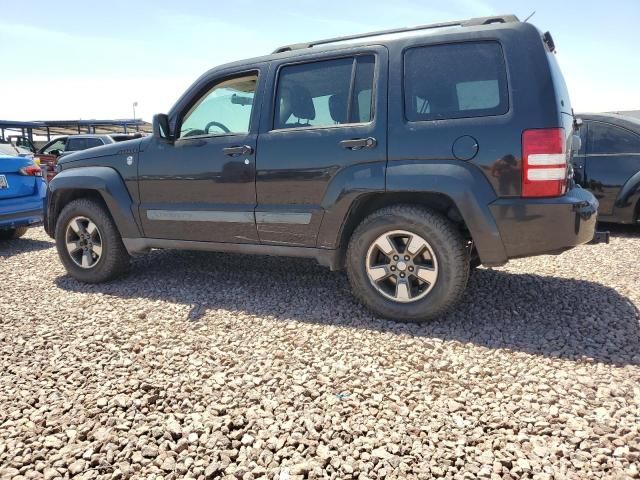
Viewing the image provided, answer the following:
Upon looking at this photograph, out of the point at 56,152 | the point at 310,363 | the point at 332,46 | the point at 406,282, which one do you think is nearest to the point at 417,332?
the point at 406,282

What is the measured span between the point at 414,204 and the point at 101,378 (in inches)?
91.0

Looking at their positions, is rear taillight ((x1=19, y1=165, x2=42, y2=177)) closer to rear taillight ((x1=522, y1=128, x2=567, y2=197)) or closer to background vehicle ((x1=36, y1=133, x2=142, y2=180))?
background vehicle ((x1=36, y1=133, x2=142, y2=180))

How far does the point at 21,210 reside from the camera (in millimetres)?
→ 6117

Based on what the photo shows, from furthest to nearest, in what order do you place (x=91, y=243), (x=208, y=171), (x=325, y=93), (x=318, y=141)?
(x=91, y=243)
(x=208, y=171)
(x=325, y=93)
(x=318, y=141)

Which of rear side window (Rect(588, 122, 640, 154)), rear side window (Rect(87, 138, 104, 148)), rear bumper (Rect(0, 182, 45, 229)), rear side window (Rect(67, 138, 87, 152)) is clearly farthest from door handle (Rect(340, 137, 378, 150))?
rear side window (Rect(67, 138, 87, 152))

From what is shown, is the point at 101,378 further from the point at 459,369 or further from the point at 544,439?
the point at 544,439

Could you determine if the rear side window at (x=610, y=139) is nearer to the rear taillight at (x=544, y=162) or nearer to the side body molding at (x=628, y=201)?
the side body molding at (x=628, y=201)

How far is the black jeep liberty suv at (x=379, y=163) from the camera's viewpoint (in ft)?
9.39

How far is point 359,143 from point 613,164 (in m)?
4.65

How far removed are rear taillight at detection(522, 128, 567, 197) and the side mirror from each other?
2888 millimetres

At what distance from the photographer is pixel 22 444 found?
6.53ft

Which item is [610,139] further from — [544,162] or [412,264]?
[412,264]

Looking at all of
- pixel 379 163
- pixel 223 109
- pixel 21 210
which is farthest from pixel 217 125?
pixel 21 210

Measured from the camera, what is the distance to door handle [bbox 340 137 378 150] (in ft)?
10.4
